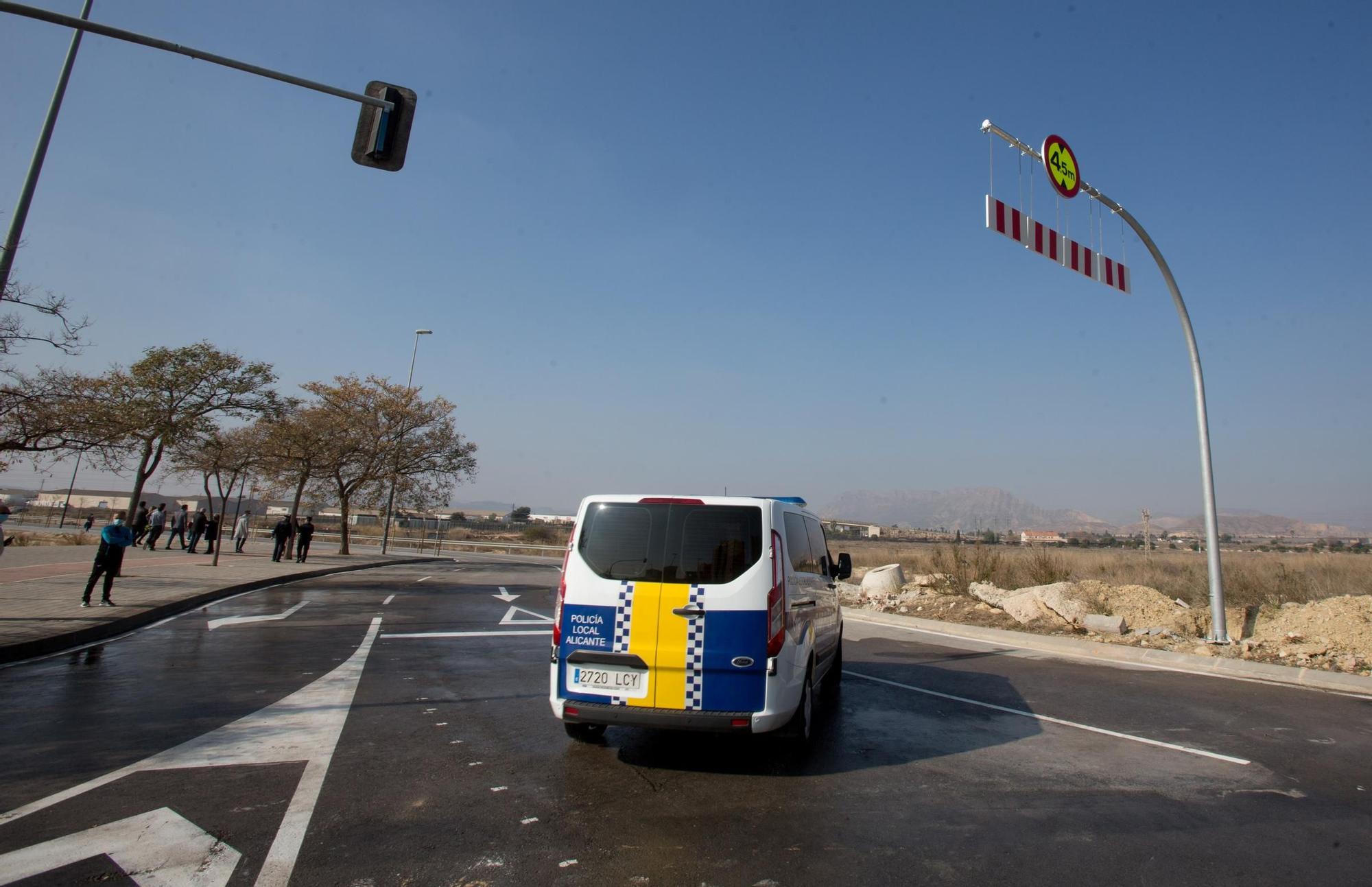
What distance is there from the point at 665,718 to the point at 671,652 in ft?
1.45

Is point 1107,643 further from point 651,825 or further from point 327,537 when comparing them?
point 327,537

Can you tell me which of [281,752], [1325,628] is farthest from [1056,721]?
[1325,628]

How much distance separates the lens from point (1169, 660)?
11.0 metres

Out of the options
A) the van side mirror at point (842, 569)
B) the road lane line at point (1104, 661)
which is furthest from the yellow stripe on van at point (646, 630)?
the road lane line at point (1104, 661)

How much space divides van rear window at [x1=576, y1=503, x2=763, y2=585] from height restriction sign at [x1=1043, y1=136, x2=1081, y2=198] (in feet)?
28.2

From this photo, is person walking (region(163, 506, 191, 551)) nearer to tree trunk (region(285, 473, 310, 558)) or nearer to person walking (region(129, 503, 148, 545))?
person walking (region(129, 503, 148, 545))

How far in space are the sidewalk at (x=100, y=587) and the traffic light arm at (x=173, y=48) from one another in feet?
23.1

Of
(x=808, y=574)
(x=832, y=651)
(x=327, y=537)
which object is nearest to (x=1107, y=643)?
(x=832, y=651)

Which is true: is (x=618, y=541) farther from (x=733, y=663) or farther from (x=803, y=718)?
(x=803, y=718)

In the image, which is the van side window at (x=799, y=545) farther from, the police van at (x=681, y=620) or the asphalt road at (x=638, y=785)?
the asphalt road at (x=638, y=785)

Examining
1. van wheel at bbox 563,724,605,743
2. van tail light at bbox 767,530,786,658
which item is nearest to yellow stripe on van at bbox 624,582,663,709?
van tail light at bbox 767,530,786,658

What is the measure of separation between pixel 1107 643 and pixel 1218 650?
1523mm

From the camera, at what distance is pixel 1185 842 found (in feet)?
13.9

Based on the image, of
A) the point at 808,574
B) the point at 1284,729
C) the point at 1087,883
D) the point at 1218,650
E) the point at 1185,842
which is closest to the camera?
the point at 1087,883
